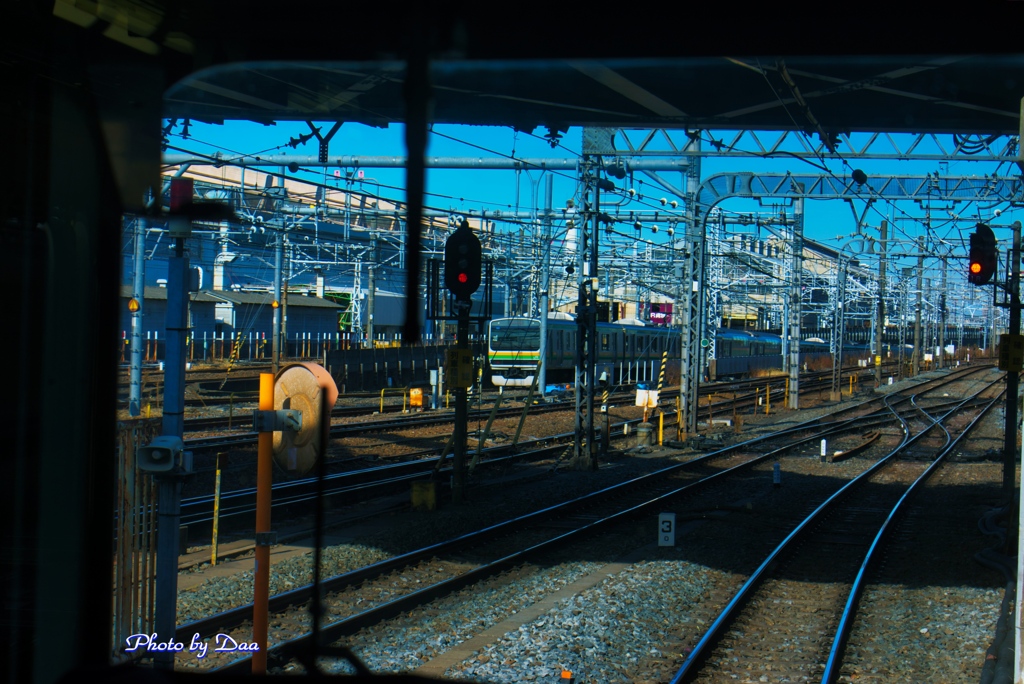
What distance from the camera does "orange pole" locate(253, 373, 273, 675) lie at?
297cm

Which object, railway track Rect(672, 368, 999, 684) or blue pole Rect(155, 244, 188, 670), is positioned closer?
blue pole Rect(155, 244, 188, 670)

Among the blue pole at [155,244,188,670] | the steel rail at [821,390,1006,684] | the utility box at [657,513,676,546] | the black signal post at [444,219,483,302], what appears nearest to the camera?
the blue pole at [155,244,188,670]

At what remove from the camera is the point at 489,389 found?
88.8 ft

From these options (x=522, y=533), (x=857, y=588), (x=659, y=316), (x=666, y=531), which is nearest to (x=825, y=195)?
(x=666, y=531)

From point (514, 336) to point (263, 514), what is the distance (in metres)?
21.6

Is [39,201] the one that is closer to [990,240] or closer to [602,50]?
[602,50]

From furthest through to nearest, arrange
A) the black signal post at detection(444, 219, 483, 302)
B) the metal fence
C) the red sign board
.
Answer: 1. the red sign board
2. the black signal post at detection(444, 219, 483, 302)
3. the metal fence

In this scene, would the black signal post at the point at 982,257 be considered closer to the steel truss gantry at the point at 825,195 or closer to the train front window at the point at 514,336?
the steel truss gantry at the point at 825,195

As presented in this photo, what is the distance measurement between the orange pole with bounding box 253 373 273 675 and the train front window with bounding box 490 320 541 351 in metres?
20.7

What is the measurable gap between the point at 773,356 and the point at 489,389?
19.4m

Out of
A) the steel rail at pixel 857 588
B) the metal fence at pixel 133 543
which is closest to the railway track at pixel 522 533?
the metal fence at pixel 133 543

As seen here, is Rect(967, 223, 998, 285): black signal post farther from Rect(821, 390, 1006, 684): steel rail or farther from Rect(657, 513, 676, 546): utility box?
Rect(657, 513, 676, 546): utility box

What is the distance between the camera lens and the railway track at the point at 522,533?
5364 millimetres

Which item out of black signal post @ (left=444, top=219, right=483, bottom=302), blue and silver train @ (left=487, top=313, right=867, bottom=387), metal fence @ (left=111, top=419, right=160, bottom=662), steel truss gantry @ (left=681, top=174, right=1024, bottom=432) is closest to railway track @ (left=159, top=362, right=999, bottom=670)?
metal fence @ (left=111, top=419, right=160, bottom=662)
